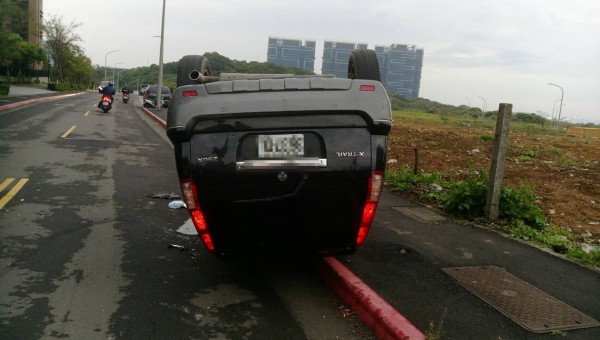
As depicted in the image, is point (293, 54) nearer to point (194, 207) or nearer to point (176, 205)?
point (176, 205)

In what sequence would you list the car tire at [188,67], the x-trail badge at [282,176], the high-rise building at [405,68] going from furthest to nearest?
the high-rise building at [405,68] < the car tire at [188,67] < the x-trail badge at [282,176]

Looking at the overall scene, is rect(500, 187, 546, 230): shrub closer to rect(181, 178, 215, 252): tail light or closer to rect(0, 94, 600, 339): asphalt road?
rect(0, 94, 600, 339): asphalt road

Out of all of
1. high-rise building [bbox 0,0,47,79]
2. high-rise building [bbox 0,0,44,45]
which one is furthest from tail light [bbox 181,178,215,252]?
high-rise building [bbox 0,0,44,45]

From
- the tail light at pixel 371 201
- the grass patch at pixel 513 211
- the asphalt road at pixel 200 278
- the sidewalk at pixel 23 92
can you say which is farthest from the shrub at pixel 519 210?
the sidewalk at pixel 23 92

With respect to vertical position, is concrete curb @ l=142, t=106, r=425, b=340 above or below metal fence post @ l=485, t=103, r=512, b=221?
below

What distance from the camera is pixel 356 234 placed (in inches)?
149

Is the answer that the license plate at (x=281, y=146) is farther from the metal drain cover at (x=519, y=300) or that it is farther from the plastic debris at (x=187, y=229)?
the plastic debris at (x=187, y=229)

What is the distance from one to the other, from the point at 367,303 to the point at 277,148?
1.42 meters

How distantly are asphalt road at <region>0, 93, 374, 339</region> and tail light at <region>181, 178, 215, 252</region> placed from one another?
23.8 inches

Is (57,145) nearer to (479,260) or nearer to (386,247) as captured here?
(386,247)

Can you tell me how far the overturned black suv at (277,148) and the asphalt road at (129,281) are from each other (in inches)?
30.1

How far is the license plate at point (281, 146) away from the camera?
346cm

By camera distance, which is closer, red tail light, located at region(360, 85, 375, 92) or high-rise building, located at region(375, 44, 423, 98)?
red tail light, located at region(360, 85, 375, 92)

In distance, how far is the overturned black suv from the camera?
3.44 metres
